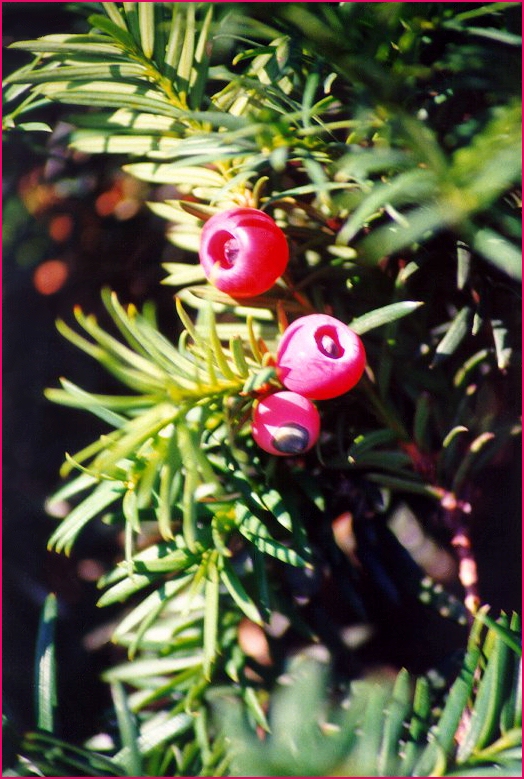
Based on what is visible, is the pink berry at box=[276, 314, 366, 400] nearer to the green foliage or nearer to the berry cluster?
the berry cluster

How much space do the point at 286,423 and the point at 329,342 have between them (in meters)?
0.06

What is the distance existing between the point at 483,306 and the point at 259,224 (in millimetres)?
190

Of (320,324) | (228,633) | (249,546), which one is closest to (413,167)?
(320,324)

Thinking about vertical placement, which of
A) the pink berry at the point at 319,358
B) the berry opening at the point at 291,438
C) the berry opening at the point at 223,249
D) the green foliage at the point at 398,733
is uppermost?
the berry opening at the point at 223,249

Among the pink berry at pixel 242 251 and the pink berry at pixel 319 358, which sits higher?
the pink berry at pixel 242 251

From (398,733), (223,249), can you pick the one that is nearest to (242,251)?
(223,249)

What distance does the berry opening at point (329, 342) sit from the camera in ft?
1.36

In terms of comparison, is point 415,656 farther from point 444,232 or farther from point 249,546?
point 444,232

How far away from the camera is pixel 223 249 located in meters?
0.44

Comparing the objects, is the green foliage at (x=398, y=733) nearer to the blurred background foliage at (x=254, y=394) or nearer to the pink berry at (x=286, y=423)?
the blurred background foliage at (x=254, y=394)

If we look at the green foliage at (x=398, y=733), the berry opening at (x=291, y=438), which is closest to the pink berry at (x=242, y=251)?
the berry opening at (x=291, y=438)

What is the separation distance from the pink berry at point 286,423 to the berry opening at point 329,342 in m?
0.04

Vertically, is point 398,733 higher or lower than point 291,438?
lower

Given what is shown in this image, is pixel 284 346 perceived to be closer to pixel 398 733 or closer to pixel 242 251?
pixel 242 251
